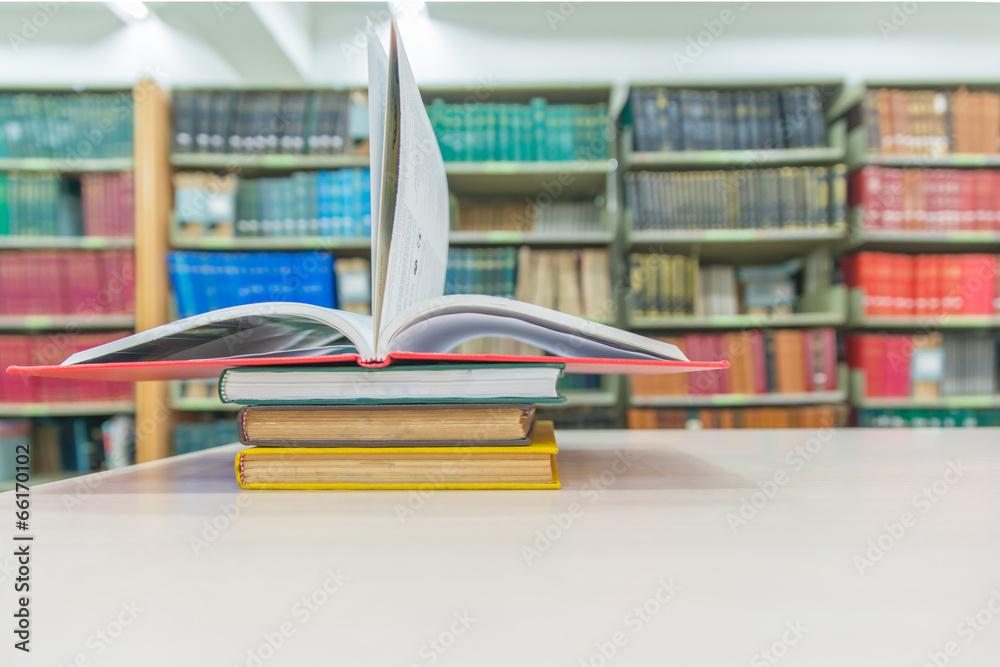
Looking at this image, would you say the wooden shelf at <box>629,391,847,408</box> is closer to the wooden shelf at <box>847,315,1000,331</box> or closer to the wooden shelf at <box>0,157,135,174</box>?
the wooden shelf at <box>847,315,1000,331</box>

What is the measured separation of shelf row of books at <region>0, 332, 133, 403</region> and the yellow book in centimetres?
215

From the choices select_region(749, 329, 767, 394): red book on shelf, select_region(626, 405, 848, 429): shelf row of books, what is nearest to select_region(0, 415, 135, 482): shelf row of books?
select_region(626, 405, 848, 429): shelf row of books

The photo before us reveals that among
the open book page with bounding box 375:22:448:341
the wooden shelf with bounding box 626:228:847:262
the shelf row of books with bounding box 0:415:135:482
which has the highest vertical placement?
the wooden shelf with bounding box 626:228:847:262

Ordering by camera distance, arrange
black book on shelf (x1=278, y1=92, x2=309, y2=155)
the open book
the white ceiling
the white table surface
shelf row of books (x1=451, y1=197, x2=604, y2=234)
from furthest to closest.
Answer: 1. the white ceiling
2. shelf row of books (x1=451, y1=197, x2=604, y2=234)
3. black book on shelf (x1=278, y1=92, x2=309, y2=155)
4. the open book
5. the white table surface

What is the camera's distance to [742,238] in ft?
6.82

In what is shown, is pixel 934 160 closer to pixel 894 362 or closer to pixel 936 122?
pixel 936 122

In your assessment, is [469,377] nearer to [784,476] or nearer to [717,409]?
[784,476]

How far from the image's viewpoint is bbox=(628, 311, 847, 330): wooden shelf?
2.10 m

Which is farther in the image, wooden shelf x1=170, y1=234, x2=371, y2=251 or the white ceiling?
the white ceiling

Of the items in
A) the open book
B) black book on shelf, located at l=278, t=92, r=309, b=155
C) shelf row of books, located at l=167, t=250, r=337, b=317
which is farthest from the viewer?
black book on shelf, located at l=278, t=92, r=309, b=155

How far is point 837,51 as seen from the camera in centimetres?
281

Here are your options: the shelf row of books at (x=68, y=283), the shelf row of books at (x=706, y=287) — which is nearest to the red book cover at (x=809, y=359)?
the shelf row of books at (x=706, y=287)

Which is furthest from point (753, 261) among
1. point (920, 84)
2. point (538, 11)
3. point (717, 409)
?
point (538, 11)

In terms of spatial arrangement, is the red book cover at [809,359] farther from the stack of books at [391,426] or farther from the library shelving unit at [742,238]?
the stack of books at [391,426]
